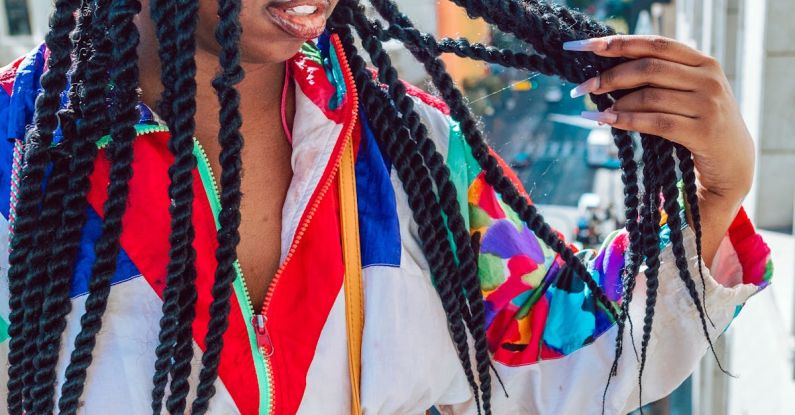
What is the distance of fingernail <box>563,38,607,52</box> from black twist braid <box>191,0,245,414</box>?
63cm

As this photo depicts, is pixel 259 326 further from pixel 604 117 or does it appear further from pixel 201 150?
pixel 604 117

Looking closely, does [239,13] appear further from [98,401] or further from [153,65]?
[98,401]

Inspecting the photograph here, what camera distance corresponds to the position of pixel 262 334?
64.7 inches

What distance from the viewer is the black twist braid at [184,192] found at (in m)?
1.45

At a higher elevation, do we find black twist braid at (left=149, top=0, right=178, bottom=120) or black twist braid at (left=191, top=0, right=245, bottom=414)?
black twist braid at (left=149, top=0, right=178, bottom=120)

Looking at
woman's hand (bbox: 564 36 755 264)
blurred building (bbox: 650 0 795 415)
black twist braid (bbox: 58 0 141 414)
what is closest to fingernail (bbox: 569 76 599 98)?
woman's hand (bbox: 564 36 755 264)

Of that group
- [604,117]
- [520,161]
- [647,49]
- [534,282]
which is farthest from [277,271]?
[520,161]

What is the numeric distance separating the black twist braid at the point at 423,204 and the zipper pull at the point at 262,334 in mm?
356

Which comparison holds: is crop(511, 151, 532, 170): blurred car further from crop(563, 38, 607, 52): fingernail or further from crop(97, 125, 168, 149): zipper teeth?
crop(97, 125, 168, 149): zipper teeth

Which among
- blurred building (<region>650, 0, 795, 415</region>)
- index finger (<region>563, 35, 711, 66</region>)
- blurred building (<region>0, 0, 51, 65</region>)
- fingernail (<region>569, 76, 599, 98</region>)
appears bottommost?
blurred building (<region>650, 0, 795, 415</region>)

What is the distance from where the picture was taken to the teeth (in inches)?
58.4

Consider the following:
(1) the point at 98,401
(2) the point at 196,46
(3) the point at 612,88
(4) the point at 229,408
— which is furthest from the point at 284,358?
(3) the point at 612,88

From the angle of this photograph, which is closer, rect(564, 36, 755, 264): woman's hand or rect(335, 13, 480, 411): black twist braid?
rect(564, 36, 755, 264): woman's hand

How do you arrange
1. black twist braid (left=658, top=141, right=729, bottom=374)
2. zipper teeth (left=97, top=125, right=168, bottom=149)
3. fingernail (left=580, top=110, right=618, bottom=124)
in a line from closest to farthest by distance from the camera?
zipper teeth (left=97, top=125, right=168, bottom=149), fingernail (left=580, top=110, right=618, bottom=124), black twist braid (left=658, top=141, right=729, bottom=374)
